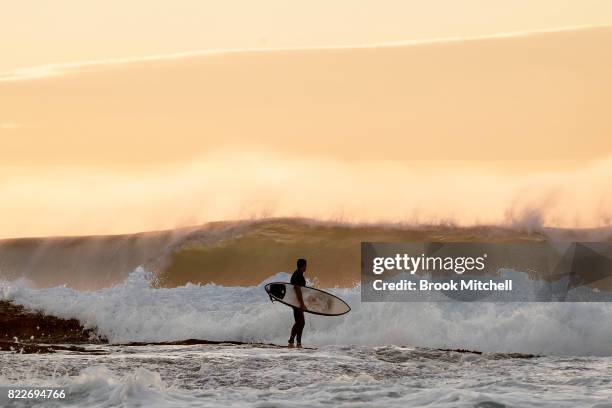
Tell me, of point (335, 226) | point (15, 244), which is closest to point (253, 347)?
point (335, 226)

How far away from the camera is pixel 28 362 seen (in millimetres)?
17109

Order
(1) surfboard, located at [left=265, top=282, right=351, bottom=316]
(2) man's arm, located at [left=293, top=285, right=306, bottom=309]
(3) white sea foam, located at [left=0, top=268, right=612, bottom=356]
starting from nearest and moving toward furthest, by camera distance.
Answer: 1. (2) man's arm, located at [left=293, top=285, right=306, bottom=309]
2. (1) surfboard, located at [left=265, top=282, right=351, bottom=316]
3. (3) white sea foam, located at [left=0, top=268, right=612, bottom=356]

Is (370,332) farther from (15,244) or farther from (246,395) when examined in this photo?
(15,244)

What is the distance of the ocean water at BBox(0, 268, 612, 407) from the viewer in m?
14.0

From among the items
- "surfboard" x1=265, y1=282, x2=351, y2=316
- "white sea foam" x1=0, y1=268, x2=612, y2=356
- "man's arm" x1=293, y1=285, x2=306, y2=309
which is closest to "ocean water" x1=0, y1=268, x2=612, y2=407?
"white sea foam" x1=0, y1=268, x2=612, y2=356

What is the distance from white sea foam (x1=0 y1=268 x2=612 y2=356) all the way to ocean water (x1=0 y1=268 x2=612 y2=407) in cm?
3

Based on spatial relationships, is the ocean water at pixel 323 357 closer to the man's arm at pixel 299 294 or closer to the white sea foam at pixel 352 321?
the white sea foam at pixel 352 321

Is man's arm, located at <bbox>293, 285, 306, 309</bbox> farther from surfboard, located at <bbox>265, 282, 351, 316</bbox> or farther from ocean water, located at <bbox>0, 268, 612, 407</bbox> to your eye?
ocean water, located at <bbox>0, 268, 612, 407</bbox>

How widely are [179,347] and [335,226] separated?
23.4 metres

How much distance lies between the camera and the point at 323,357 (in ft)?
59.0

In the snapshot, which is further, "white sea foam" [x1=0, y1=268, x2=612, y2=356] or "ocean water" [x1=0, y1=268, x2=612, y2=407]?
"white sea foam" [x1=0, y1=268, x2=612, y2=356]

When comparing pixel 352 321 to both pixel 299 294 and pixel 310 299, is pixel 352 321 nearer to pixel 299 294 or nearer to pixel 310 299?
pixel 310 299

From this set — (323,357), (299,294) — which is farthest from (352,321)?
(323,357)

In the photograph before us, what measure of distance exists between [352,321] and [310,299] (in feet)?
5.97
